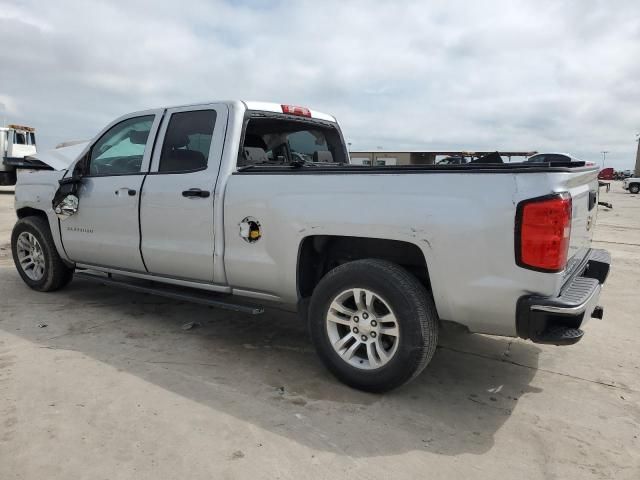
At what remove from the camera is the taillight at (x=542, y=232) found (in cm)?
258

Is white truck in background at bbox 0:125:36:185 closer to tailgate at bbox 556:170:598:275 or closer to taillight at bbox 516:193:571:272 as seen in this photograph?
tailgate at bbox 556:170:598:275

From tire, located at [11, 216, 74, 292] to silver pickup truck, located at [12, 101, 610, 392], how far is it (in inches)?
7.9

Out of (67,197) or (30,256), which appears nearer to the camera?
(67,197)

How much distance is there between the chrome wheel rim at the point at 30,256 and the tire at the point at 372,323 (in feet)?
11.9

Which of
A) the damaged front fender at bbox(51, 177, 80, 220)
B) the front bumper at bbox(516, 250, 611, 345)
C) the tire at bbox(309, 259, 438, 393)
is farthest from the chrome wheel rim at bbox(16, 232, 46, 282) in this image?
the front bumper at bbox(516, 250, 611, 345)

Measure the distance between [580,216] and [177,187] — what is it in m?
2.90

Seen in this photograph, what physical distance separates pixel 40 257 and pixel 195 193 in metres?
2.66

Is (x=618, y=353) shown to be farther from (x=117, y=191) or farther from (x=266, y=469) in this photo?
(x=117, y=191)

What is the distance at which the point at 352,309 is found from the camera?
3334mm

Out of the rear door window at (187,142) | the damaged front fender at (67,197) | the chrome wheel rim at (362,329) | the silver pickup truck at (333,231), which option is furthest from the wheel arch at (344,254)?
the damaged front fender at (67,197)

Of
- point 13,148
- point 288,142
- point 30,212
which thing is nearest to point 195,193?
point 288,142

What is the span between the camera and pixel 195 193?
3.87 meters

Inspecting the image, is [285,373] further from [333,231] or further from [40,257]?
[40,257]

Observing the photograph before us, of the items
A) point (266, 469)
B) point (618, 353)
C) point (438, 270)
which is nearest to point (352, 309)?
point (438, 270)
